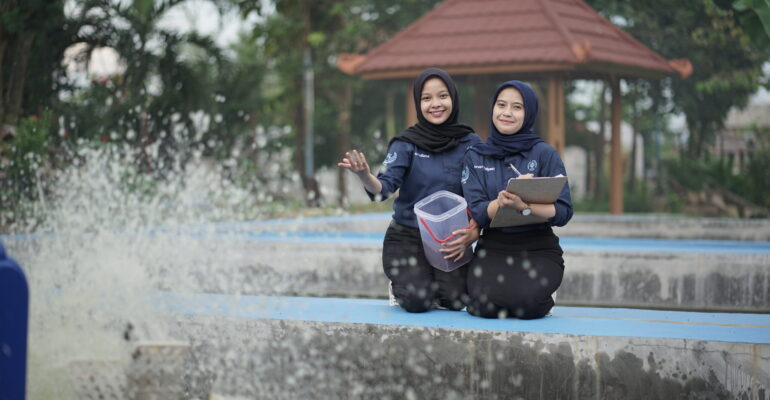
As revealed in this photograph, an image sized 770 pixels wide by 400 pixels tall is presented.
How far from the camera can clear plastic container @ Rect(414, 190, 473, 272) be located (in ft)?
13.2

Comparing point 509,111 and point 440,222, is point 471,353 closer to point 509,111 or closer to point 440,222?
point 440,222

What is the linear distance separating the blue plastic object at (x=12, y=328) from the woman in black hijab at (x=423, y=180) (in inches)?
74.9

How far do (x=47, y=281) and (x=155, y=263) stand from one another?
3.52 ft

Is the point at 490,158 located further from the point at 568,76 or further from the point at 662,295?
the point at 568,76

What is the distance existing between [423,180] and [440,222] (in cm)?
33

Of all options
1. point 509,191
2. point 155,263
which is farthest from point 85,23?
point 509,191

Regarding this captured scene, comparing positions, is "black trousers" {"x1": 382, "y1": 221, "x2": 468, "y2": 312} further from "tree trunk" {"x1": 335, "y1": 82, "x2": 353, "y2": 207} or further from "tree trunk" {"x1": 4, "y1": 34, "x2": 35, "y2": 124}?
"tree trunk" {"x1": 335, "y1": 82, "x2": 353, "y2": 207}

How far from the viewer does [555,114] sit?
1127 cm

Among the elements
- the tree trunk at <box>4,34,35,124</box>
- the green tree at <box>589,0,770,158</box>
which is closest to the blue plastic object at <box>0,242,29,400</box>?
the tree trunk at <box>4,34,35,124</box>

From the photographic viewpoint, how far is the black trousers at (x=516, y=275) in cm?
392

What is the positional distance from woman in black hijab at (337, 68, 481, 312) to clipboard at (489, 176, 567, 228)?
417 millimetres

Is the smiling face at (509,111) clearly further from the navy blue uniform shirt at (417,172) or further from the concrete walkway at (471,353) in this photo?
the concrete walkway at (471,353)

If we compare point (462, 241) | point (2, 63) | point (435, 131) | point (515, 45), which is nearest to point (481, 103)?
point (515, 45)

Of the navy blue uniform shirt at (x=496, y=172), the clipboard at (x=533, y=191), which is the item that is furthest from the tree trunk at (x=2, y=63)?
the clipboard at (x=533, y=191)
